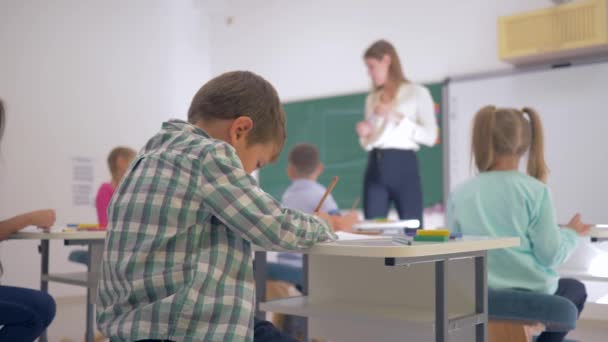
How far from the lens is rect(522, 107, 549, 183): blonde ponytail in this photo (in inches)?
90.2

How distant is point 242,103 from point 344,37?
4.49 metres

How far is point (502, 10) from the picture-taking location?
466 centimetres

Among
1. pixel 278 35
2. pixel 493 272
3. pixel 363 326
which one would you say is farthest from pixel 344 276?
pixel 278 35

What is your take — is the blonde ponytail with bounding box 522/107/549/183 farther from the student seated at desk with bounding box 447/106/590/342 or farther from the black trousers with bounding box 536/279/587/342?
the black trousers with bounding box 536/279/587/342

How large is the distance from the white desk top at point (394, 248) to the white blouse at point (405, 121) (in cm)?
247

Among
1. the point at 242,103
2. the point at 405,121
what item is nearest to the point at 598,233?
the point at 242,103

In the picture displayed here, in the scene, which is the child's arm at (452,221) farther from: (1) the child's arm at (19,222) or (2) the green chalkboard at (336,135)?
(2) the green chalkboard at (336,135)

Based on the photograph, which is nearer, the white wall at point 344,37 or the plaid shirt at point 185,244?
the plaid shirt at point 185,244

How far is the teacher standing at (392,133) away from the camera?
3879mm

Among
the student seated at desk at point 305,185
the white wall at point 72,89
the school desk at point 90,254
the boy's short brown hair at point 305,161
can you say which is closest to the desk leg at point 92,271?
the school desk at point 90,254

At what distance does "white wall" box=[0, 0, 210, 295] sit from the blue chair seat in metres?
3.99

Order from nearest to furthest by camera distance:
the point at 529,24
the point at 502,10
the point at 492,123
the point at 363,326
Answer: the point at 363,326 < the point at 492,123 < the point at 529,24 < the point at 502,10

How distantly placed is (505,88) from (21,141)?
379cm

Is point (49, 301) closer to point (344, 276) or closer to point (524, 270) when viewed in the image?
point (344, 276)
